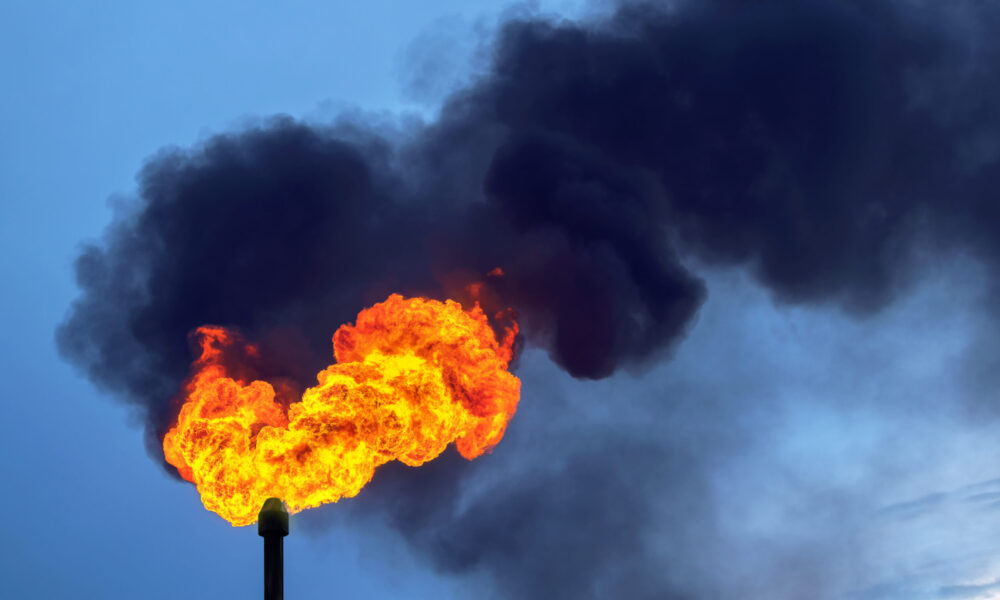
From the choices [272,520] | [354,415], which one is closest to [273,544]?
[272,520]

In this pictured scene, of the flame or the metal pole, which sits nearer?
the metal pole

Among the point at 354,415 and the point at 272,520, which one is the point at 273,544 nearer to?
the point at 272,520

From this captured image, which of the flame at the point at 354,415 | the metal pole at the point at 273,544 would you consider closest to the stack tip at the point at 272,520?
the metal pole at the point at 273,544

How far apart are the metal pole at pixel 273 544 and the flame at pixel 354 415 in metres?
3.35

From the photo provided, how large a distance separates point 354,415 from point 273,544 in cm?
527

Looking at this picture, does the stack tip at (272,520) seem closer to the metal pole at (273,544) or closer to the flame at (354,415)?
the metal pole at (273,544)

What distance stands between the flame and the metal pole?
3.35 metres

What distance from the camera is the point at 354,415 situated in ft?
82.8

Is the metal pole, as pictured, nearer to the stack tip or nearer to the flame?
the stack tip

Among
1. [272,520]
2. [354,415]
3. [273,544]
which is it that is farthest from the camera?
[354,415]

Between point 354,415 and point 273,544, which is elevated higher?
point 354,415

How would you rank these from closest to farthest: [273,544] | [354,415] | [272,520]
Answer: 1. [273,544]
2. [272,520]
3. [354,415]

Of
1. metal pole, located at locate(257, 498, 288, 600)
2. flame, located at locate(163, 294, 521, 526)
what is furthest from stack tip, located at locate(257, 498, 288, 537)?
flame, located at locate(163, 294, 521, 526)

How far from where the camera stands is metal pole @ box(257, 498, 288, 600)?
20391mm
